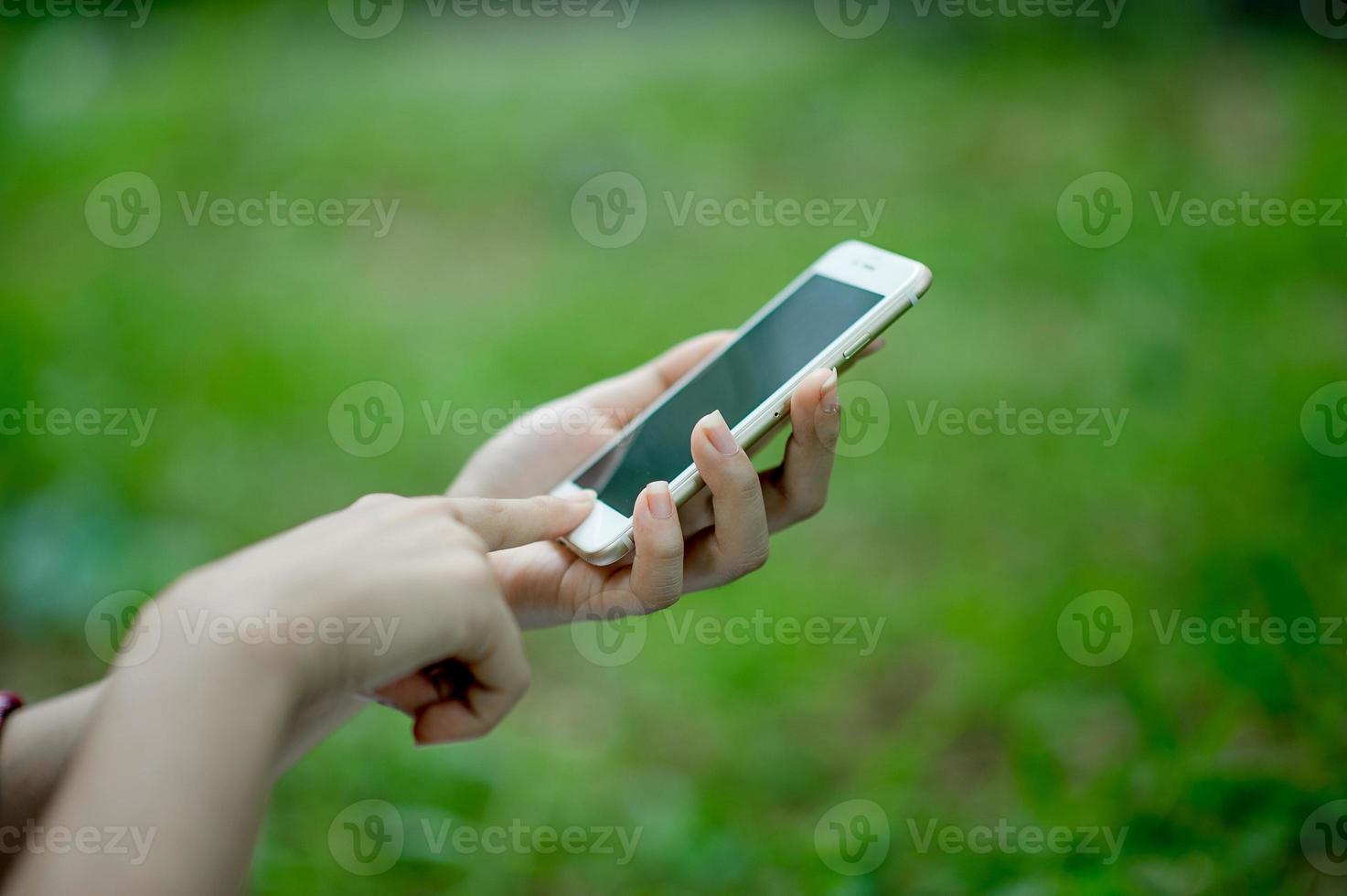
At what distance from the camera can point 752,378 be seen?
4.28ft

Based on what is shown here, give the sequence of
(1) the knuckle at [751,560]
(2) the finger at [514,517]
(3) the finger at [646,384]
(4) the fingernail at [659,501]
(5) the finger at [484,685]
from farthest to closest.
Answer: (3) the finger at [646,384] → (1) the knuckle at [751,560] → (4) the fingernail at [659,501] → (2) the finger at [514,517] → (5) the finger at [484,685]

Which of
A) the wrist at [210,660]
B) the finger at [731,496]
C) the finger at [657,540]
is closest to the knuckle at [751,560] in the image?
the finger at [731,496]

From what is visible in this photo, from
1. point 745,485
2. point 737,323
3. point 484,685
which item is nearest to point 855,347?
point 745,485

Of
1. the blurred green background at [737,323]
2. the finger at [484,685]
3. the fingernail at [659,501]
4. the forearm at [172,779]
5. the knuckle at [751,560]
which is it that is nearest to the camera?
the forearm at [172,779]

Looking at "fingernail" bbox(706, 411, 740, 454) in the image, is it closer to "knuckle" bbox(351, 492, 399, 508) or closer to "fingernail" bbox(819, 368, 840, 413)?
"fingernail" bbox(819, 368, 840, 413)

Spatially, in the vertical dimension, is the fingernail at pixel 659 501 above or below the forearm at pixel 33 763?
below

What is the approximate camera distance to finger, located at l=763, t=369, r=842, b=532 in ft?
3.75

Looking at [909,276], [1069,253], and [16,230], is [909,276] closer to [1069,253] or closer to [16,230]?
[1069,253]

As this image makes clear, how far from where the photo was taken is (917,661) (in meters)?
1.96

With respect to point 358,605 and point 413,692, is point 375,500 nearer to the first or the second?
point 358,605

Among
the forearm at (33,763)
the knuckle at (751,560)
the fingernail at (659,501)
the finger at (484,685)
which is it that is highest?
the forearm at (33,763)

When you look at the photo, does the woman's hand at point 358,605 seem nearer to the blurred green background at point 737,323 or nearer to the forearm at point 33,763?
the forearm at point 33,763

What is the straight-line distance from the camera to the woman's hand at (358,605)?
0.69 metres

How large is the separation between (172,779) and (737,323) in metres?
2.24
